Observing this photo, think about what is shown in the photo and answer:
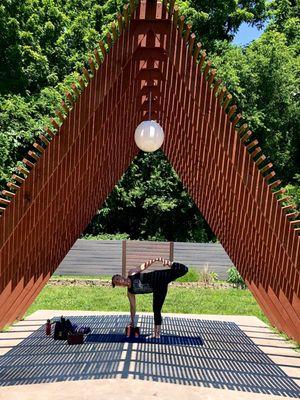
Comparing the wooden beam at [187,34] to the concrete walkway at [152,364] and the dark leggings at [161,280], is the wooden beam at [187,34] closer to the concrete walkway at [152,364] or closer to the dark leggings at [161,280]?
the concrete walkway at [152,364]

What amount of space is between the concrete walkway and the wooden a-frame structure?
65 centimetres

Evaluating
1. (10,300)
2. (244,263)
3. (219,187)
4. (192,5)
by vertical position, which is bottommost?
(10,300)

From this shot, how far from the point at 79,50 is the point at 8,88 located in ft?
11.6

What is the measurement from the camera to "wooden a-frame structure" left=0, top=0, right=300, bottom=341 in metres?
4.52

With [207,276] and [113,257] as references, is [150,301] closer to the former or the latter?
[207,276]

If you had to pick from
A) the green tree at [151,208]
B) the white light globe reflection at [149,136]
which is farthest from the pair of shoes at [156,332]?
the green tree at [151,208]

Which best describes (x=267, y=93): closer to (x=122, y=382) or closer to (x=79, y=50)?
(x=79, y=50)

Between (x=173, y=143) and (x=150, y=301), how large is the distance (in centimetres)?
590

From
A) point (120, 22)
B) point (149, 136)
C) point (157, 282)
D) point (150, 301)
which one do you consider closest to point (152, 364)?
point (157, 282)

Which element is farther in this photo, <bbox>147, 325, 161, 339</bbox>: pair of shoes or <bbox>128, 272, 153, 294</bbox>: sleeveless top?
<bbox>128, 272, 153, 294</bbox>: sleeveless top

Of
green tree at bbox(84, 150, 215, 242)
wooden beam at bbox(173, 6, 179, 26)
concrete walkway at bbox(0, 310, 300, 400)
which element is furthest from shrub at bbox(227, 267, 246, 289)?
wooden beam at bbox(173, 6, 179, 26)

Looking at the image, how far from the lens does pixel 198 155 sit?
624 cm

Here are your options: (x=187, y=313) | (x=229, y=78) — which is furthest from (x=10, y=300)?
(x=229, y=78)

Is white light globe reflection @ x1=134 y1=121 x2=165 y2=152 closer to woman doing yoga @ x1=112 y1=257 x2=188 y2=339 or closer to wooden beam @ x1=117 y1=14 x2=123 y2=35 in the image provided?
wooden beam @ x1=117 y1=14 x2=123 y2=35
